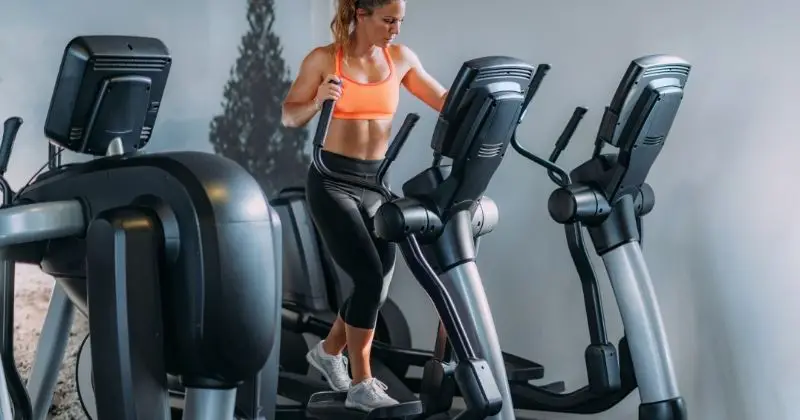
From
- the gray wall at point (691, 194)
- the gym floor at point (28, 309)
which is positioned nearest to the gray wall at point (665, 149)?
the gray wall at point (691, 194)

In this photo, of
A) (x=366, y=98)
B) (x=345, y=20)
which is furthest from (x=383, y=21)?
(x=366, y=98)

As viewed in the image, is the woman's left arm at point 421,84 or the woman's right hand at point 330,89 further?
the woman's left arm at point 421,84

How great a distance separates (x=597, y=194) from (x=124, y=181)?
180 centimetres

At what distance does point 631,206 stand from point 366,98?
0.88 metres

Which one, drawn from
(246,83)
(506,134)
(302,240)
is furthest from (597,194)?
(246,83)

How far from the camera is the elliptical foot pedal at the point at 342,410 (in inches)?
120

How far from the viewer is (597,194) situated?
2.93 meters

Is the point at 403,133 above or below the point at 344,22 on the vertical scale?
below

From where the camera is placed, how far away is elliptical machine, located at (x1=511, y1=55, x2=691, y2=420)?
285 cm

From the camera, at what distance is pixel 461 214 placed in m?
2.76

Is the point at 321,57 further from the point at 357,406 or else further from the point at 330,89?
the point at 357,406

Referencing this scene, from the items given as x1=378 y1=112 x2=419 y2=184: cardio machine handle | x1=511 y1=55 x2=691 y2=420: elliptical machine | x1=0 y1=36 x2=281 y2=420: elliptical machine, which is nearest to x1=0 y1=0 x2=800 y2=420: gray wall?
x1=511 y1=55 x2=691 y2=420: elliptical machine

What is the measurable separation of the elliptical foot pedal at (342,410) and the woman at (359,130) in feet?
0.14

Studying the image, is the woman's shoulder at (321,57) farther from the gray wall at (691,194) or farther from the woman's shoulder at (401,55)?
the gray wall at (691,194)
